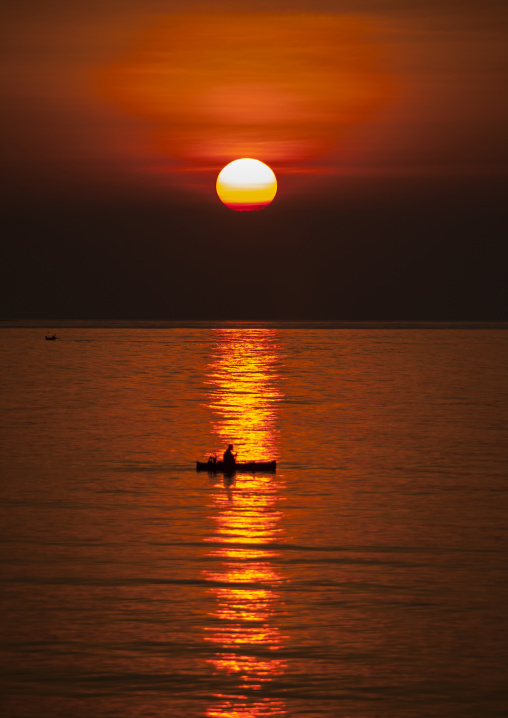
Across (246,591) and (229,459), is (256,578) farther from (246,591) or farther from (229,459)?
(229,459)

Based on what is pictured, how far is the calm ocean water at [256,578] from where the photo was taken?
23734 millimetres

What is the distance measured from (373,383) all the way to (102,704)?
415ft

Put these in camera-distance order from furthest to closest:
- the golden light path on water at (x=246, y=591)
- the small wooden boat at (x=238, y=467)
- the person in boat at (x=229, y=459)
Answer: the small wooden boat at (x=238, y=467) < the person in boat at (x=229, y=459) < the golden light path on water at (x=246, y=591)

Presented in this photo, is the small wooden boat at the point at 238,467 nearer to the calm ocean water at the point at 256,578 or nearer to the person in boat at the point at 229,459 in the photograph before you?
the person in boat at the point at 229,459

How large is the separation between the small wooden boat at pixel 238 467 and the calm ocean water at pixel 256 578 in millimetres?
683

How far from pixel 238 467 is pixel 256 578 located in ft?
75.3

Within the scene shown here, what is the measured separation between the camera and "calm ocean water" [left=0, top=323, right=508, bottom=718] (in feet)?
77.9

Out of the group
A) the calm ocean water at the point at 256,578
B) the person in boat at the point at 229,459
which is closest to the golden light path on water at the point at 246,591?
the calm ocean water at the point at 256,578

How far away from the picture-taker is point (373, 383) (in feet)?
484

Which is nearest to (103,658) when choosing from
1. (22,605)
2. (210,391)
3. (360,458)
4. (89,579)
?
(22,605)

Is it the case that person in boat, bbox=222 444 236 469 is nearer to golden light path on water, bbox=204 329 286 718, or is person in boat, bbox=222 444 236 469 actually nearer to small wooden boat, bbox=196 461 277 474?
small wooden boat, bbox=196 461 277 474

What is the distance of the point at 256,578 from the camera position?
32969mm

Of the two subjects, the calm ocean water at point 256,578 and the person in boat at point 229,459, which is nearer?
the calm ocean water at point 256,578

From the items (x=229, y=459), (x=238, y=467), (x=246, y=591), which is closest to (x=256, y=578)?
(x=246, y=591)
